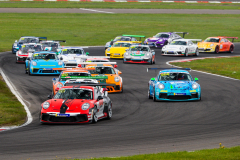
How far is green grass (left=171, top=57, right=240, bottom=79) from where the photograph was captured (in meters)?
29.3

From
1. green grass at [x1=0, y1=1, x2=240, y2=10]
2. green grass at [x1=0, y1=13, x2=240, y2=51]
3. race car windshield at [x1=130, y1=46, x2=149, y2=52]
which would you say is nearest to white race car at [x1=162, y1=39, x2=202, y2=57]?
race car windshield at [x1=130, y1=46, x2=149, y2=52]

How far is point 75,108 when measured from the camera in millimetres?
13945

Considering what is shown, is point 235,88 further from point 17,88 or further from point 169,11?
point 169,11

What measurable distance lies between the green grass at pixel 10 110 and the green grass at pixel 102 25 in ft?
97.9

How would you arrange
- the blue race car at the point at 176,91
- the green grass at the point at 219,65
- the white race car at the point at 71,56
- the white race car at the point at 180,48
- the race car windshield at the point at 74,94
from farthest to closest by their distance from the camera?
the white race car at the point at 180,48, the white race car at the point at 71,56, the green grass at the point at 219,65, the blue race car at the point at 176,91, the race car windshield at the point at 74,94

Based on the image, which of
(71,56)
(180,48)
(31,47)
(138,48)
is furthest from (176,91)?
(180,48)

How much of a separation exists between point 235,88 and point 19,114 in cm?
1077

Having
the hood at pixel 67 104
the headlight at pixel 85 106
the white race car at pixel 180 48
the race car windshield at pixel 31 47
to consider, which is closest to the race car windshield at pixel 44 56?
the race car windshield at pixel 31 47

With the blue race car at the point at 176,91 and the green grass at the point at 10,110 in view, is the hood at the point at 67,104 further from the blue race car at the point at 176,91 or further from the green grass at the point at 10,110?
the blue race car at the point at 176,91

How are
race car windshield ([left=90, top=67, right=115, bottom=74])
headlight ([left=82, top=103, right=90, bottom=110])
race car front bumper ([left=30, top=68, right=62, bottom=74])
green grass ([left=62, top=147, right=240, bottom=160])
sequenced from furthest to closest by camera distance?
race car front bumper ([left=30, top=68, right=62, bottom=74]) < race car windshield ([left=90, top=67, right=115, bottom=74]) < headlight ([left=82, top=103, right=90, bottom=110]) < green grass ([left=62, top=147, right=240, bottom=160])

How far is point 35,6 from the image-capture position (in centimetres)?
7981

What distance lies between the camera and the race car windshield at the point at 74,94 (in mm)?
14877

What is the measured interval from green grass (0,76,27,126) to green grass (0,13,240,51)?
97.9 ft

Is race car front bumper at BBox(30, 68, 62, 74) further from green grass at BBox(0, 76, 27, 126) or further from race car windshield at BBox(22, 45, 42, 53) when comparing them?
race car windshield at BBox(22, 45, 42, 53)
